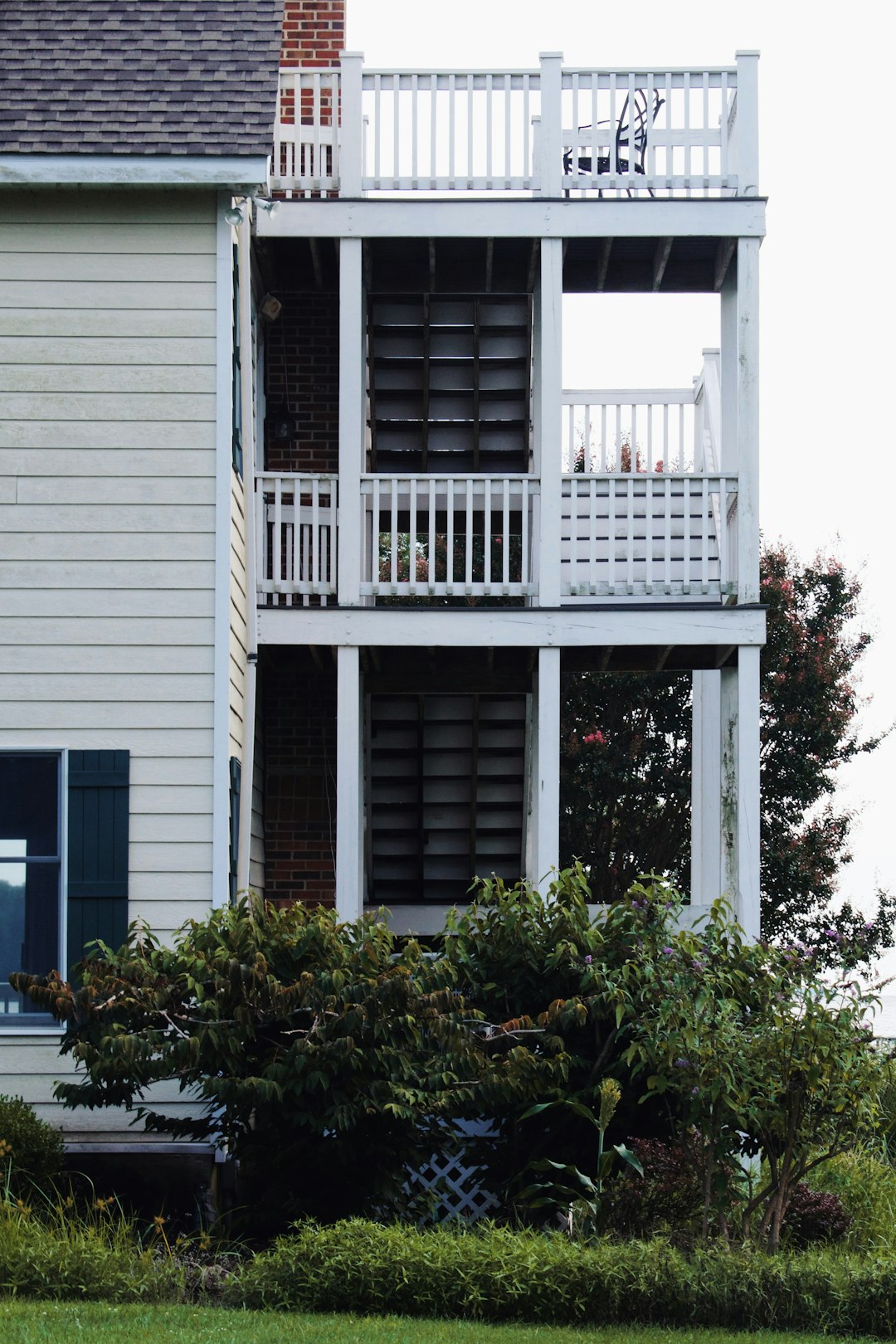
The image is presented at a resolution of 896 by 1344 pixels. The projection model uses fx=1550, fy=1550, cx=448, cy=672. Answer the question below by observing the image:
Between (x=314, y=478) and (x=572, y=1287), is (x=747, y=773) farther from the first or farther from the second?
(x=572, y=1287)

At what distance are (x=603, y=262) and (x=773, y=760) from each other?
8573 millimetres

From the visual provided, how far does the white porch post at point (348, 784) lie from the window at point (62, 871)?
1.76 metres

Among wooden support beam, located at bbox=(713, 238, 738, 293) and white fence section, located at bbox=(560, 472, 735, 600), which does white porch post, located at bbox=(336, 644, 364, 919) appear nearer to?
white fence section, located at bbox=(560, 472, 735, 600)

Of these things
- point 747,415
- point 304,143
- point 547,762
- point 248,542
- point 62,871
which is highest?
point 304,143

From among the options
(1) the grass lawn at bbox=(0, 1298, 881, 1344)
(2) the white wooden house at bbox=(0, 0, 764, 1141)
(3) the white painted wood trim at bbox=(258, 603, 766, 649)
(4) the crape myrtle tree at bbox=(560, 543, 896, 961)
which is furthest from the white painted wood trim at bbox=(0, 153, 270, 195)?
(4) the crape myrtle tree at bbox=(560, 543, 896, 961)

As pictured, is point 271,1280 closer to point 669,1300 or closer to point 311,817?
point 669,1300

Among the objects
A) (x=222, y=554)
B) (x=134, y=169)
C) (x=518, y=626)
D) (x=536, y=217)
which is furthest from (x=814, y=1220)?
(x=134, y=169)

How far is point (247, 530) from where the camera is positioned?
1048 centimetres

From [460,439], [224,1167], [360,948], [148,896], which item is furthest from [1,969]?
[460,439]

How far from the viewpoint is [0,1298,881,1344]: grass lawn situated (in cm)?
560

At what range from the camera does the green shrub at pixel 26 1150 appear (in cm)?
781

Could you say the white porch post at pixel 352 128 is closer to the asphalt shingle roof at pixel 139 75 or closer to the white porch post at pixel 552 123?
the asphalt shingle roof at pixel 139 75

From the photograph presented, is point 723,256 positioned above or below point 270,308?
above

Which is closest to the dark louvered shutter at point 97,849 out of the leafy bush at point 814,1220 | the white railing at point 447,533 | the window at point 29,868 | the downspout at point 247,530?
the window at point 29,868
